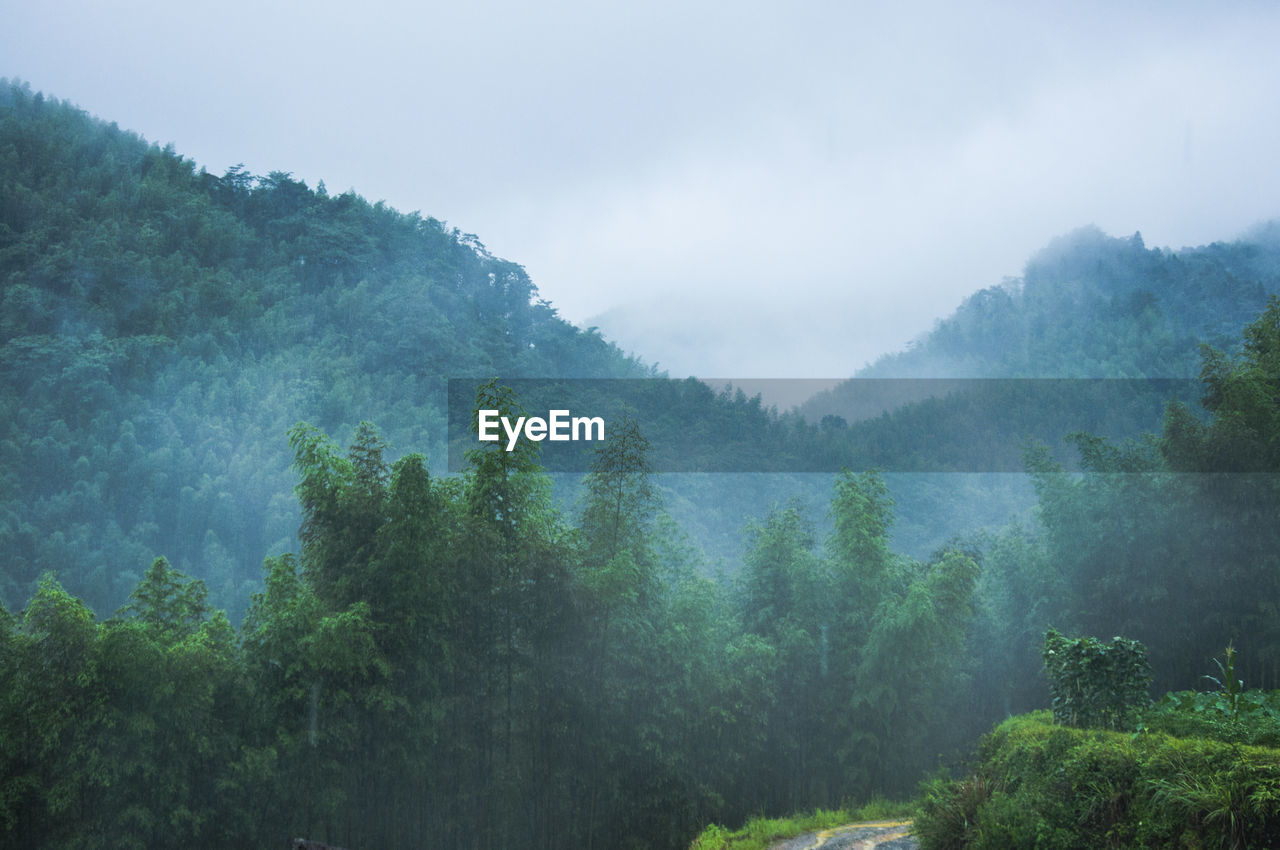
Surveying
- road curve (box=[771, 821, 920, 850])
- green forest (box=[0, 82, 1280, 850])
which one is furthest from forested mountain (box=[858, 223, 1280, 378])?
road curve (box=[771, 821, 920, 850])

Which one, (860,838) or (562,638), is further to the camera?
(562,638)

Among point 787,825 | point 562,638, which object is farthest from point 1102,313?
point 562,638

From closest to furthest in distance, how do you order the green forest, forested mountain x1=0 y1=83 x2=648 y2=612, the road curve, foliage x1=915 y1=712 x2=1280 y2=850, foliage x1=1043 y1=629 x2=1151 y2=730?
foliage x1=915 y1=712 x2=1280 y2=850 → foliage x1=1043 y1=629 x2=1151 y2=730 → the green forest → the road curve → forested mountain x1=0 y1=83 x2=648 y2=612

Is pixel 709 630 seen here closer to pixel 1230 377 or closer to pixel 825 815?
pixel 825 815

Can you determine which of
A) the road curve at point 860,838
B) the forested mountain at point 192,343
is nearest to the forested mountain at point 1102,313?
the forested mountain at point 192,343

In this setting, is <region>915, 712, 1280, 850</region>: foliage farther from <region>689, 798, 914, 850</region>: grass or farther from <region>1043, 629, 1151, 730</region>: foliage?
<region>689, 798, 914, 850</region>: grass

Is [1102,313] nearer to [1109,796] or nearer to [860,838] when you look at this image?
[860,838]
